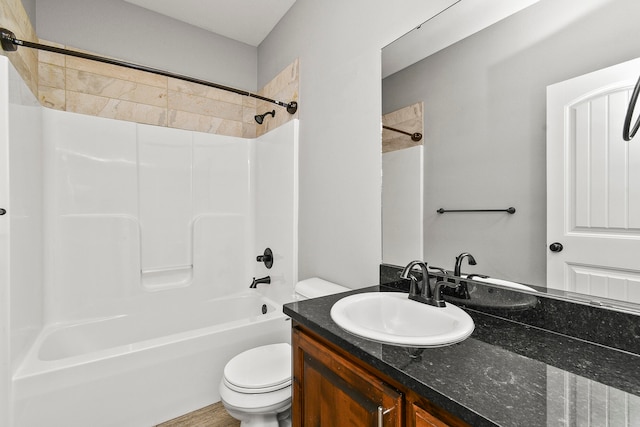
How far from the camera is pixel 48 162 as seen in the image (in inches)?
77.0

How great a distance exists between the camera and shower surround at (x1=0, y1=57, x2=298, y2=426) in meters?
1.37

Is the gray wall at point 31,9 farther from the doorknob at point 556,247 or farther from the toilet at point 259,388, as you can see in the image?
the doorknob at point 556,247

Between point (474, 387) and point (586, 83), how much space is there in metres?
0.85

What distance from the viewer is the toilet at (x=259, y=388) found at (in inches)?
51.7

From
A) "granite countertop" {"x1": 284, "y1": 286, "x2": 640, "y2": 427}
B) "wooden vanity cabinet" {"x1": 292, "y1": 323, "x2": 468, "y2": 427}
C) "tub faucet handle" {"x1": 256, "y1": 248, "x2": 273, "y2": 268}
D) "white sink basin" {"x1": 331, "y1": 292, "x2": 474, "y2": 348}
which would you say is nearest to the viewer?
"granite countertop" {"x1": 284, "y1": 286, "x2": 640, "y2": 427}

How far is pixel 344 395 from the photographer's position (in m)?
0.83

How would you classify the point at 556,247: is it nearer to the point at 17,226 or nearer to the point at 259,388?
the point at 259,388

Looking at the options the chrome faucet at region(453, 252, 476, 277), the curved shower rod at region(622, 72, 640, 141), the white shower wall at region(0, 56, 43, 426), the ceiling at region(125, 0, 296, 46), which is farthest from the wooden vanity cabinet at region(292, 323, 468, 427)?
the ceiling at region(125, 0, 296, 46)

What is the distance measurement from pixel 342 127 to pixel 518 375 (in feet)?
4.48

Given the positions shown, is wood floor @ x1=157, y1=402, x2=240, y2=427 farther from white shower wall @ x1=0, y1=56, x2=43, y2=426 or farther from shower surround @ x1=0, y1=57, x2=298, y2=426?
white shower wall @ x1=0, y1=56, x2=43, y2=426

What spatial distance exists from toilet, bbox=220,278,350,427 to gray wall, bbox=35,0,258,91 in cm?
218

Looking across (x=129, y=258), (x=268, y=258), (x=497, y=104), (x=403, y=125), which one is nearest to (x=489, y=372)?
(x=497, y=104)

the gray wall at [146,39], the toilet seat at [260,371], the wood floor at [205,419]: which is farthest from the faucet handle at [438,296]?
the gray wall at [146,39]

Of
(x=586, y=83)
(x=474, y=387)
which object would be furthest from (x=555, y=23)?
(x=474, y=387)
